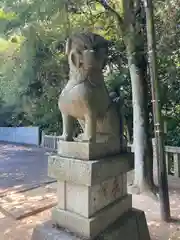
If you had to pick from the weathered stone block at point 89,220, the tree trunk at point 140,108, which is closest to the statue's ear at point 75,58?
the weathered stone block at point 89,220

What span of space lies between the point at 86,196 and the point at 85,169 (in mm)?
221

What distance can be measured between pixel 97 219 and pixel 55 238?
0.35 meters

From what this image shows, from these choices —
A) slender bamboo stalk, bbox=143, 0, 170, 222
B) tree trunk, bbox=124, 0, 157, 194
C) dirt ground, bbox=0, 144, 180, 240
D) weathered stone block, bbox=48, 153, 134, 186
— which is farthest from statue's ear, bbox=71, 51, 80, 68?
tree trunk, bbox=124, 0, 157, 194

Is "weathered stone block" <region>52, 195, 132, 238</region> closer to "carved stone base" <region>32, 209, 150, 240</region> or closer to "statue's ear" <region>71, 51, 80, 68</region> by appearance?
"carved stone base" <region>32, 209, 150, 240</region>

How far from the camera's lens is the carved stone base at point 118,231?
1798 millimetres

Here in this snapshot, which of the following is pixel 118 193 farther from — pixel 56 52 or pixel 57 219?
pixel 56 52

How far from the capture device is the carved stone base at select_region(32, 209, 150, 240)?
1.80m

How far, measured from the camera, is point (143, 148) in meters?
3.85

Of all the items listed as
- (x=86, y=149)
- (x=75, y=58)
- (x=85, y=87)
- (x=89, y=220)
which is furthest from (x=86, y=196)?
(x=75, y=58)

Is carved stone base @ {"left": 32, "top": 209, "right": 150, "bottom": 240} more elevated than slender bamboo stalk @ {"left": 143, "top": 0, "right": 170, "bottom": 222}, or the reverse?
slender bamboo stalk @ {"left": 143, "top": 0, "right": 170, "bottom": 222}

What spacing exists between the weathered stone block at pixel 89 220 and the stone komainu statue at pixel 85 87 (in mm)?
591

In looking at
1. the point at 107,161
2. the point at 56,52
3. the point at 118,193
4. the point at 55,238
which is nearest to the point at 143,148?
the point at 118,193

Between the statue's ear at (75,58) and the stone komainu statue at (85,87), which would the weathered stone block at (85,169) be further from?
the statue's ear at (75,58)

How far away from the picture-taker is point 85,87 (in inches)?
70.1
